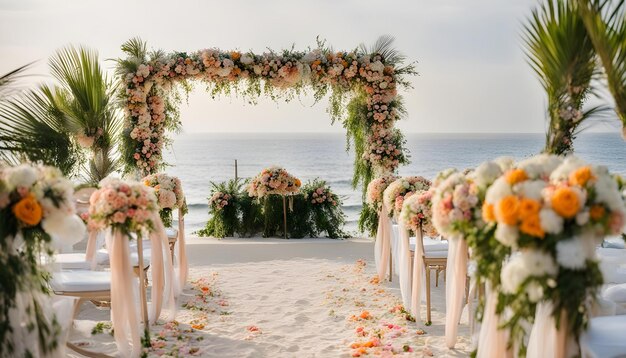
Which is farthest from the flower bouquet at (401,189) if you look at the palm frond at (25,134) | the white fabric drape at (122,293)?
the palm frond at (25,134)

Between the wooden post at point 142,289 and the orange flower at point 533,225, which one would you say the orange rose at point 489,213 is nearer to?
the orange flower at point 533,225

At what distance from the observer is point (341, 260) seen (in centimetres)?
855

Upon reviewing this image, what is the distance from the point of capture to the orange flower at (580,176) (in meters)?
2.80

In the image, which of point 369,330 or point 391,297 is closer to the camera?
point 369,330

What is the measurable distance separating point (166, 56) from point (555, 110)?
5.86 m

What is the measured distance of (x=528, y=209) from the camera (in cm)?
278

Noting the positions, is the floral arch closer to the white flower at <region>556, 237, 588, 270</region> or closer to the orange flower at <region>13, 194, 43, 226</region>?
the orange flower at <region>13, 194, 43, 226</region>

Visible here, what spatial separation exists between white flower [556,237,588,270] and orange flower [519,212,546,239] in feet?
0.29

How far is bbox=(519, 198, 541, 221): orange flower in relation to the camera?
2.78 meters

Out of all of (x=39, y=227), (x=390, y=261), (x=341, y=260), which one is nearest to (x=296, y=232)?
(x=341, y=260)

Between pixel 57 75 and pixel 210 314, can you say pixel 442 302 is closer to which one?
pixel 210 314

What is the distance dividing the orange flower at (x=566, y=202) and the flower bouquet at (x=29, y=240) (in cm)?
230

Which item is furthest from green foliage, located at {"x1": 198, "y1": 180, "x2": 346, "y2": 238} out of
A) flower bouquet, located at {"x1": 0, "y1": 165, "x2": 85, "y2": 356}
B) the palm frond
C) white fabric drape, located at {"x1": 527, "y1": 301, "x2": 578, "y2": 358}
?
white fabric drape, located at {"x1": 527, "y1": 301, "x2": 578, "y2": 358}

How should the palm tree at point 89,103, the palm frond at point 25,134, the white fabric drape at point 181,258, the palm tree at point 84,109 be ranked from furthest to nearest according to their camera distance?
the palm tree at point 89,103 → the palm tree at point 84,109 → the white fabric drape at point 181,258 → the palm frond at point 25,134
